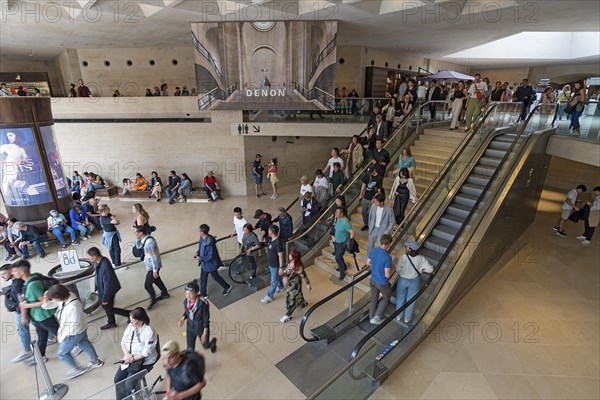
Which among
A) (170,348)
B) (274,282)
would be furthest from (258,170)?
(170,348)

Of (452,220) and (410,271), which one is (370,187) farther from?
(410,271)

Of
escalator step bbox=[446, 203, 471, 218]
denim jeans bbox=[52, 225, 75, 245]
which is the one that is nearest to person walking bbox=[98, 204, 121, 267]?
denim jeans bbox=[52, 225, 75, 245]

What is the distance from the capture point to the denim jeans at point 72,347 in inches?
163

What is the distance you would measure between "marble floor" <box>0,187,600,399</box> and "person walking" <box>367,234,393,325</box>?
0.88 meters

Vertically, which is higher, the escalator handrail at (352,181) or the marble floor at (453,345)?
the escalator handrail at (352,181)

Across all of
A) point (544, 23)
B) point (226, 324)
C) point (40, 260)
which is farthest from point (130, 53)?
point (544, 23)

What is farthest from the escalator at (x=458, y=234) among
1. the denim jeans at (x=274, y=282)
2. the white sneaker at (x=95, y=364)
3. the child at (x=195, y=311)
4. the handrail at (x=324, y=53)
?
the handrail at (x=324, y=53)

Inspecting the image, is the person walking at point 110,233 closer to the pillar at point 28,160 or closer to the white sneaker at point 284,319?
the pillar at point 28,160

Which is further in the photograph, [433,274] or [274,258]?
[274,258]

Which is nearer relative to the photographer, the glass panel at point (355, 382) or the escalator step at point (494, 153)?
the glass panel at point (355, 382)

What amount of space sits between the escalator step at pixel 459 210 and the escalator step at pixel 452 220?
9 centimetres

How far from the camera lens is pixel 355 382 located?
397 centimetres

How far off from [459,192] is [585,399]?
14.2ft

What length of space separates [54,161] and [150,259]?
609 centimetres
